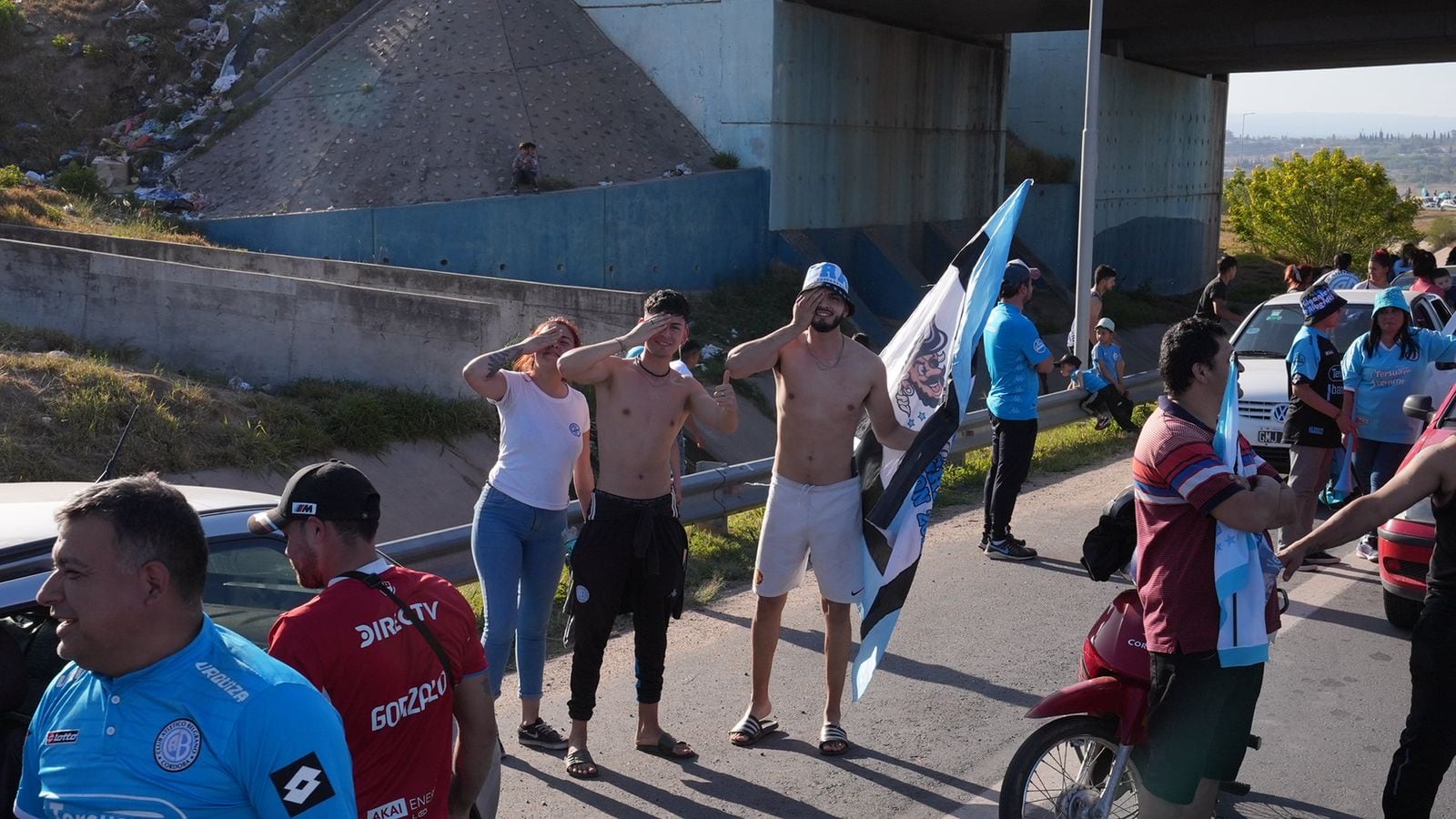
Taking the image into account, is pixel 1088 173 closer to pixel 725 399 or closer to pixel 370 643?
pixel 725 399

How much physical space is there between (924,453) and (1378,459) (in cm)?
449

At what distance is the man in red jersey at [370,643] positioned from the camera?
299 centimetres

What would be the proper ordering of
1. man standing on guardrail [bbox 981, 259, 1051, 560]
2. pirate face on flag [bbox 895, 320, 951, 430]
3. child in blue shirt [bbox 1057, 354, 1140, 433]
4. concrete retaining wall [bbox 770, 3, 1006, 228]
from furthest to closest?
1. concrete retaining wall [bbox 770, 3, 1006, 228]
2. child in blue shirt [bbox 1057, 354, 1140, 433]
3. man standing on guardrail [bbox 981, 259, 1051, 560]
4. pirate face on flag [bbox 895, 320, 951, 430]

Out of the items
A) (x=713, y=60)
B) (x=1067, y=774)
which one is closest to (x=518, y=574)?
(x=1067, y=774)

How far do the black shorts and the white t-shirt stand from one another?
8.57 ft

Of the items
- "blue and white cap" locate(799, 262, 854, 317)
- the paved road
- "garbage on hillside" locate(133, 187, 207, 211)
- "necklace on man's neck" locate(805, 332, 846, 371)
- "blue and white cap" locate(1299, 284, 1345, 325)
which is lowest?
the paved road

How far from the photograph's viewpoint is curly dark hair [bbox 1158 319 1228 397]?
13.9 ft

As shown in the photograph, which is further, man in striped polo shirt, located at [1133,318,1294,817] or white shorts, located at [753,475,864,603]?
white shorts, located at [753,475,864,603]

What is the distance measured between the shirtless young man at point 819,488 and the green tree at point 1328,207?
3861cm

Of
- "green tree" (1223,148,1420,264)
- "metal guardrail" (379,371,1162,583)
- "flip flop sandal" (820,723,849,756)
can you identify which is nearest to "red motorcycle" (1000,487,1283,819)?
"flip flop sandal" (820,723,849,756)

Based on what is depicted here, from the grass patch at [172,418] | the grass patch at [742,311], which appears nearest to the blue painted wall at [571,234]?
the grass patch at [742,311]

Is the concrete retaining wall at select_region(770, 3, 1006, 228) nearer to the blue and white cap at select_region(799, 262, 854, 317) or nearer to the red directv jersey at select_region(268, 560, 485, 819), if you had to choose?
the blue and white cap at select_region(799, 262, 854, 317)

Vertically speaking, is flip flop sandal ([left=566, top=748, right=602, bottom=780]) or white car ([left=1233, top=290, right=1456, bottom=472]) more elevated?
white car ([left=1233, top=290, right=1456, bottom=472])

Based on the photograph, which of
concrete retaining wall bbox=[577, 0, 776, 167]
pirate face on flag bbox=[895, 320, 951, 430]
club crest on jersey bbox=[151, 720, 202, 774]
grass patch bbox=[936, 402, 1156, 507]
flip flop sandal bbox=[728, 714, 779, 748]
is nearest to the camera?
club crest on jersey bbox=[151, 720, 202, 774]
